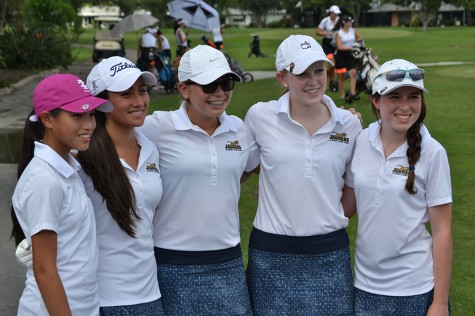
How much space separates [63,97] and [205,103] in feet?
2.93

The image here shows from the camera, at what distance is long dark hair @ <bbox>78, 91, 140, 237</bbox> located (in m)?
3.57

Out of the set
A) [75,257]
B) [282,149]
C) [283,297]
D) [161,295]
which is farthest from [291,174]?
[75,257]

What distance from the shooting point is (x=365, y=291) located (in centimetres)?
397

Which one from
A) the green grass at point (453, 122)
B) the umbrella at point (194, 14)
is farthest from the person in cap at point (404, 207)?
the umbrella at point (194, 14)

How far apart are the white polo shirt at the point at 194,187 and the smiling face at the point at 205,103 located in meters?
0.06

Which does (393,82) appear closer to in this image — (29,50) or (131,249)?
(131,249)

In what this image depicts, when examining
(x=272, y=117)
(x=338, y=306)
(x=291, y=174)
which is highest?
(x=272, y=117)

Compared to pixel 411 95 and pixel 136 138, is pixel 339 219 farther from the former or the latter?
pixel 136 138

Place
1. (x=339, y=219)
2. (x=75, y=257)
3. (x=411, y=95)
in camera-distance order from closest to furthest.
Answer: (x=75, y=257) < (x=411, y=95) < (x=339, y=219)

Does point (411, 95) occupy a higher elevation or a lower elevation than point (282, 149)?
higher

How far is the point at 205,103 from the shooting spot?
4.02 m

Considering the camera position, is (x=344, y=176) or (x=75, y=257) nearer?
(x=75, y=257)

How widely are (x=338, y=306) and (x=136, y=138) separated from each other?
54.9 inches

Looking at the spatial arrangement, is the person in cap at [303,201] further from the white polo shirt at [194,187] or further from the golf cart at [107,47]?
the golf cart at [107,47]
